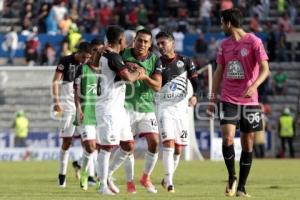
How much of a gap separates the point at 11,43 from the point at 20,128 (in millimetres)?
7432

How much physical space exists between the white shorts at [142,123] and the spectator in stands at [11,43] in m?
26.3

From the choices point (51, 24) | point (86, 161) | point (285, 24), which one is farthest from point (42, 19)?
point (86, 161)

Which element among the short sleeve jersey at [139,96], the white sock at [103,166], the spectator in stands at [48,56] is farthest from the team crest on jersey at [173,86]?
the spectator in stands at [48,56]

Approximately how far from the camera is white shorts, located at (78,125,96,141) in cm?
2020

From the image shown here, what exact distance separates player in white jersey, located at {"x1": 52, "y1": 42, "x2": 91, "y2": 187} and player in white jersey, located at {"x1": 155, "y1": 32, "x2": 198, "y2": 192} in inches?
75.2

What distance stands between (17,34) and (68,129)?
991 inches

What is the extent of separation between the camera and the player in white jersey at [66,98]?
20.7m

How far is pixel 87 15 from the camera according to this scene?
1854 inches

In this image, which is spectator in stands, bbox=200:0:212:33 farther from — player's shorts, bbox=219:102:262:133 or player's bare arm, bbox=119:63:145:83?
player's shorts, bbox=219:102:262:133

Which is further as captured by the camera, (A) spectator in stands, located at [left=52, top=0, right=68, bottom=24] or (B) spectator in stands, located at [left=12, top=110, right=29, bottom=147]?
(A) spectator in stands, located at [left=52, top=0, right=68, bottom=24]

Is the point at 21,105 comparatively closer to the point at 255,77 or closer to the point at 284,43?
the point at 284,43

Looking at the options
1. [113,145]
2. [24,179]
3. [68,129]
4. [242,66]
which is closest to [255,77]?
[242,66]

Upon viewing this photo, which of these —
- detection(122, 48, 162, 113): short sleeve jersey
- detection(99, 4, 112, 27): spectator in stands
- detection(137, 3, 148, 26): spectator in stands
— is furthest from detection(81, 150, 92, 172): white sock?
detection(99, 4, 112, 27): spectator in stands

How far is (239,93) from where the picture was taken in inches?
639
